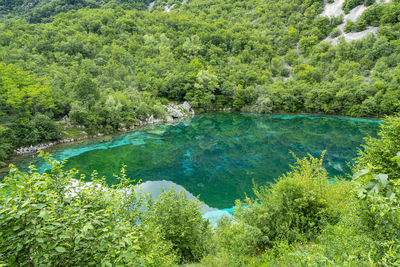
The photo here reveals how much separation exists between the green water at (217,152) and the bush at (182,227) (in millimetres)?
9505

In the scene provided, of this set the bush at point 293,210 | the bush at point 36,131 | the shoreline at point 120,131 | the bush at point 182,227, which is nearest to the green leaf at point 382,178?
the bush at point 293,210

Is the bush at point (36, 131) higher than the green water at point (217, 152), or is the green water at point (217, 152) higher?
the bush at point (36, 131)

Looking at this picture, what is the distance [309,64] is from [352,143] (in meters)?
71.0

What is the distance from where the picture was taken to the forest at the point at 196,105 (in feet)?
12.8

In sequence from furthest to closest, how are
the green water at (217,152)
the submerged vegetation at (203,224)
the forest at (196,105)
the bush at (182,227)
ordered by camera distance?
the green water at (217,152) → the bush at (182,227) → the forest at (196,105) → the submerged vegetation at (203,224)

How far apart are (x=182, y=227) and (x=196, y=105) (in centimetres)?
6780

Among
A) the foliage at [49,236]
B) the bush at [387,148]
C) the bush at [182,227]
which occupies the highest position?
the foliage at [49,236]

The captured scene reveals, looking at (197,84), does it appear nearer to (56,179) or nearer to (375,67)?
(375,67)

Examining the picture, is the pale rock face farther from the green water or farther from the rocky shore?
the rocky shore

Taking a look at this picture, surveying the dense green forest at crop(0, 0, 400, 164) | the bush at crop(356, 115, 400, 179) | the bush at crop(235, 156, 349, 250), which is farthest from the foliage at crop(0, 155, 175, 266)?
the dense green forest at crop(0, 0, 400, 164)

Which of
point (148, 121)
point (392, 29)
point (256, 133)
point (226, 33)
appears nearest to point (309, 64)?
point (392, 29)

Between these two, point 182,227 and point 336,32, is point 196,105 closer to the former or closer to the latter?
point 182,227

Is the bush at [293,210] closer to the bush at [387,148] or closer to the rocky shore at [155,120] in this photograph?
the bush at [387,148]

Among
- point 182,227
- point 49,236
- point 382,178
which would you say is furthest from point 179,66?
point 382,178
